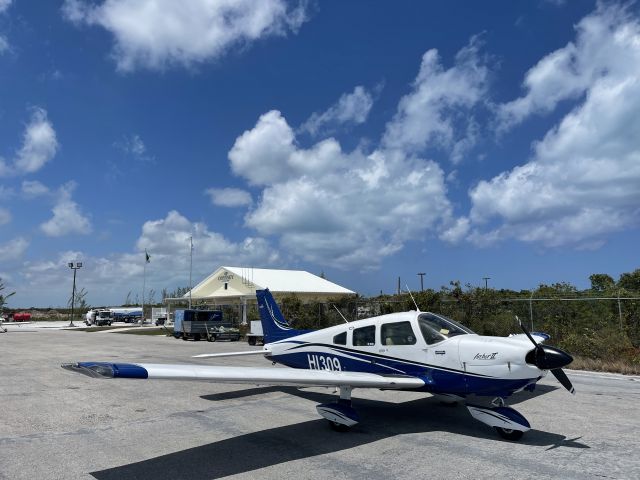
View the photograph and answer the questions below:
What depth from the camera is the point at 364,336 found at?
9.55 m

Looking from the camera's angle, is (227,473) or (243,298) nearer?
(227,473)

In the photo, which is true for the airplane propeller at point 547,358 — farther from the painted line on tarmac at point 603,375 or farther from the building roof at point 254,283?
the building roof at point 254,283

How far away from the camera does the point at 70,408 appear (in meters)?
10.3

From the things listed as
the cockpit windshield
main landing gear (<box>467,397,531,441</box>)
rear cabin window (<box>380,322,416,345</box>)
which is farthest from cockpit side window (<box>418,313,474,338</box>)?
main landing gear (<box>467,397,531,441</box>)

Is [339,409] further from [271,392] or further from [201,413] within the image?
[271,392]

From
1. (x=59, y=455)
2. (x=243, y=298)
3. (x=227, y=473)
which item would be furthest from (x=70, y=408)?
(x=243, y=298)

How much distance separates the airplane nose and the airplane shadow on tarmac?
1.18 metres

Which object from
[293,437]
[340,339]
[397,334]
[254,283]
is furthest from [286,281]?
[293,437]

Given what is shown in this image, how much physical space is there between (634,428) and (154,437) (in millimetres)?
8071

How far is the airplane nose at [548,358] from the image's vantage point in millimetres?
7074

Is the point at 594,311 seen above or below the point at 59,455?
above

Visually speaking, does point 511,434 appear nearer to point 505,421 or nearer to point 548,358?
point 505,421

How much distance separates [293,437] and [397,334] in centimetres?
269

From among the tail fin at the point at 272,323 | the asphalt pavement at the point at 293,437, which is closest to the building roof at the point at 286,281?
the tail fin at the point at 272,323
